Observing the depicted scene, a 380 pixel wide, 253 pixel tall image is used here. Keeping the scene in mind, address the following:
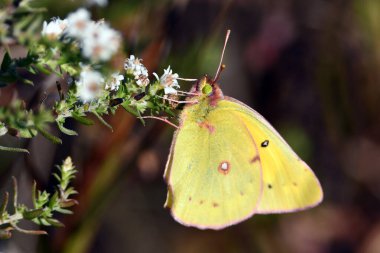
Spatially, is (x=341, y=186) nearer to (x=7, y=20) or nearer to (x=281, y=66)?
(x=281, y=66)

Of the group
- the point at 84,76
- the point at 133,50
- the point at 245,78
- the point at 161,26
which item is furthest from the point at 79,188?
the point at 245,78

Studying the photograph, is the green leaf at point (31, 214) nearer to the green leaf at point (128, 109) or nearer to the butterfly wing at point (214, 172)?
the green leaf at point (128, 109)

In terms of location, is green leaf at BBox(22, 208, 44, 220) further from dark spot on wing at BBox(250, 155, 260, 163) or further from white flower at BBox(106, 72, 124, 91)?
dark spot on wing at BBox(250, 155, 260, 163)

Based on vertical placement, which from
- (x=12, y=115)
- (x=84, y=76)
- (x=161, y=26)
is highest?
(x=161, y=26)

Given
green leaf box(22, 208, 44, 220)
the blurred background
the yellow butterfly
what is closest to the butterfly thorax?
the yellow butterfly

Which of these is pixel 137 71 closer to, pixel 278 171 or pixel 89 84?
pixel 89 84

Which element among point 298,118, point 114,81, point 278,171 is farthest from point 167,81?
point 298,118
